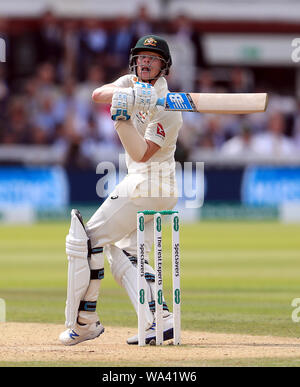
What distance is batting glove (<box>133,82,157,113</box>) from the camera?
498 cm

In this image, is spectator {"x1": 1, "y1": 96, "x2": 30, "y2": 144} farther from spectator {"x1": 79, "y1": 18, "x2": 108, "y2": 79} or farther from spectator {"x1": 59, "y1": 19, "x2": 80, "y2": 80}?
spectator {"x1": 79, "y1": 18, "x2": 108, "y2": 79}

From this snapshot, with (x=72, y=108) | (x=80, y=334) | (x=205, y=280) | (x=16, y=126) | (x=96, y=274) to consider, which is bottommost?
(x=205, y=280)

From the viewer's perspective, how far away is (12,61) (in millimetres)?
19469

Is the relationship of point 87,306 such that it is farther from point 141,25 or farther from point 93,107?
point 141,25

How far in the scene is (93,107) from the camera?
57.1 feet

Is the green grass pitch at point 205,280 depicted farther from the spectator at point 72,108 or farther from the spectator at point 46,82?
the spectator at point 46,82

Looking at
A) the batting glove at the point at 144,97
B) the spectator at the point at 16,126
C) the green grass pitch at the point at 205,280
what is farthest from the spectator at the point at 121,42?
Result: the batting glove at the point at 144,97

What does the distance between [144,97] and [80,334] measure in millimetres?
Answer: 1418

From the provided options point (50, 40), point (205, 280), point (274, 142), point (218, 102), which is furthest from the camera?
point (50, 40)

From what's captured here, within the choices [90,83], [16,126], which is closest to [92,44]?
[90,83]

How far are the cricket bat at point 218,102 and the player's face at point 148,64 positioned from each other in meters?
0.26

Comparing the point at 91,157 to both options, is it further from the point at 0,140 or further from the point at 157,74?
the point at 157,74

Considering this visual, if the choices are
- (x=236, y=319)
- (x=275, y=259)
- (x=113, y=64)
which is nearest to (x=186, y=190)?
(x=113, y=64)

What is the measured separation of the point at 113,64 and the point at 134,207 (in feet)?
41.0
